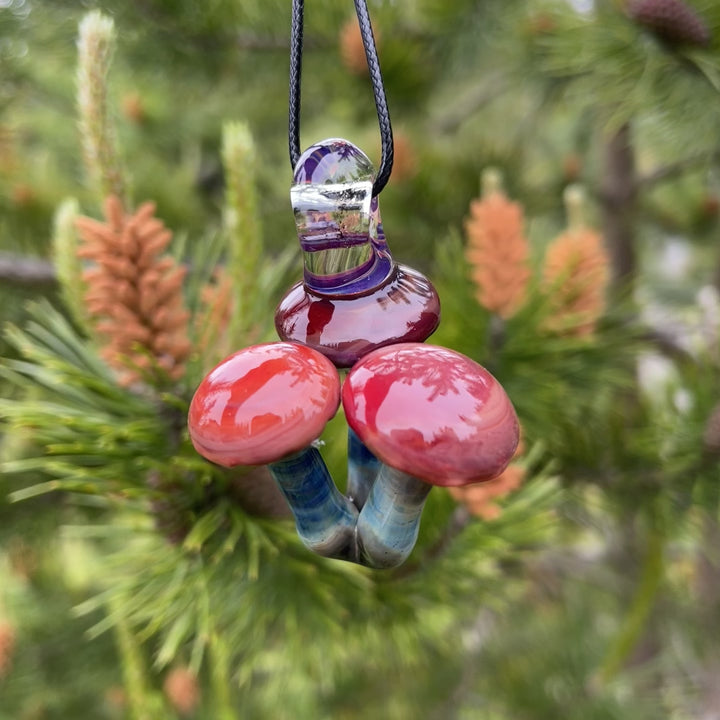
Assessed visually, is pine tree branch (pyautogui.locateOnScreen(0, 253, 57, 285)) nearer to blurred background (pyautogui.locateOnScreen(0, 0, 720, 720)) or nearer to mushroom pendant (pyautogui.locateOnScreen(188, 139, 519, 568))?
blurred background (pyautogui.locateOnScreen(0, 0, 720, 720))

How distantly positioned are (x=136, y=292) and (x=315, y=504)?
0.51 feet

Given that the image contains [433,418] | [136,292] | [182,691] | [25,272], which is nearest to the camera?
[433,418]

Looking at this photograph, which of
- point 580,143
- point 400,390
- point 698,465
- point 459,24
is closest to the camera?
point 400,390

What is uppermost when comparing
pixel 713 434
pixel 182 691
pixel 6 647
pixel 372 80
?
pixel 372 80

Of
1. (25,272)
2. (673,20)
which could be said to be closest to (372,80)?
(673,20)

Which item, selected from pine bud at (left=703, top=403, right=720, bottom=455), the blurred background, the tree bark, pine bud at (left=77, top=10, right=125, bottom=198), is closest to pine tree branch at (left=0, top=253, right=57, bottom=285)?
the blurred background

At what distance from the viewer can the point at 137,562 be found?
0.37m

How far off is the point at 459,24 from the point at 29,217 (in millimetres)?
596

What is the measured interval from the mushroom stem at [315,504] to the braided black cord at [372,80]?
132 millimetres

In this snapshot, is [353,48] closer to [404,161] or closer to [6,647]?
[404,161]

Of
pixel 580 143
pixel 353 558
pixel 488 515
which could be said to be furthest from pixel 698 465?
pixel 580 143

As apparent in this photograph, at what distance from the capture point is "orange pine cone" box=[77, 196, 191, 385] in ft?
1.01

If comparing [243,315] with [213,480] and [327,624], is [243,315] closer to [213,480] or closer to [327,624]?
[213,480]

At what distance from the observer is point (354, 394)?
0.22m
